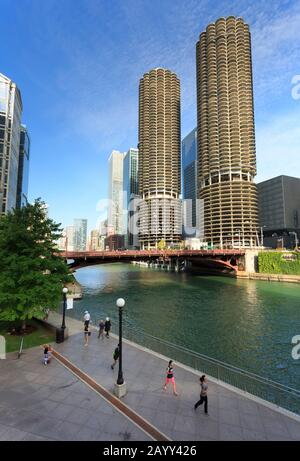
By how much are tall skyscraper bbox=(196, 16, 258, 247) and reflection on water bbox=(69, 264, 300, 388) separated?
323 ft

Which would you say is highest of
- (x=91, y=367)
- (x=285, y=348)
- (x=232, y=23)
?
(x=232, y=23)

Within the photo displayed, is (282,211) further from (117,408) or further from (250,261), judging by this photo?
(117,408)

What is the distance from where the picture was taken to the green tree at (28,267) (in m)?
19.7

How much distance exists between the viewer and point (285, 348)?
23.4 metres

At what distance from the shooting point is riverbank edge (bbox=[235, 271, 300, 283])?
221ft

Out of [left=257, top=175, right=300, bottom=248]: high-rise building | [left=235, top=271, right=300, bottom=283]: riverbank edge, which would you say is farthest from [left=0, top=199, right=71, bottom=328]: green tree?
[left=257, top=175, right=300, bottom=248]: high-rise building

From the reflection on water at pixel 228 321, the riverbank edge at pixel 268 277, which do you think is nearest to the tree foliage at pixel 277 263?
the riverbank edge at pixel 268 277

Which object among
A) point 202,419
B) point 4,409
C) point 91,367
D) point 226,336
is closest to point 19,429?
point 4,409

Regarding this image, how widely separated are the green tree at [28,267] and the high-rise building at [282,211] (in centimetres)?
17942

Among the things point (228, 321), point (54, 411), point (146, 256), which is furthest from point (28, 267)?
point (146, 256)

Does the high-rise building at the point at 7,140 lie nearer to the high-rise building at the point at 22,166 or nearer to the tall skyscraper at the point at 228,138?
the high-rise building at the point at 22,166

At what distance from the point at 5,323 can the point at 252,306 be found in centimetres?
3368

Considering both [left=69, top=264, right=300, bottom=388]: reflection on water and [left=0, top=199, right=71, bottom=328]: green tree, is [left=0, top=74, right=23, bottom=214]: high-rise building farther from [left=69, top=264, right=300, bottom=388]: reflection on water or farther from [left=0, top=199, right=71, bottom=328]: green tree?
[left=0, top=199, right=71, bottom=328]: green tree
